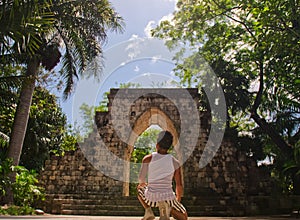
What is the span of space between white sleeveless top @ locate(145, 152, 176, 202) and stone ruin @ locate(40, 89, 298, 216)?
616 centimetres

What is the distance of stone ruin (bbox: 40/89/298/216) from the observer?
34.8ft

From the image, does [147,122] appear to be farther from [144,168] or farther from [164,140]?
[164,140]

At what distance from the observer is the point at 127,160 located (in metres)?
12.6

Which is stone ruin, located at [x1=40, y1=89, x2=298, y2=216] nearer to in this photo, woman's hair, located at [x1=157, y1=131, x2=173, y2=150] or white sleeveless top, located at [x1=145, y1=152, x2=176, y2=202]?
white sleeveless top, located at [x1=145, y1=152, x2=176, y2=202]

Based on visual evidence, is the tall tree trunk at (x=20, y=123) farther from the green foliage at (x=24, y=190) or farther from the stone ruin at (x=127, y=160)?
the stone ruin at (x=127, y=160)

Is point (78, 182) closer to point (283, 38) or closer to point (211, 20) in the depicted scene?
point (211, 20)

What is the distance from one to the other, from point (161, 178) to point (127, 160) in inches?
384

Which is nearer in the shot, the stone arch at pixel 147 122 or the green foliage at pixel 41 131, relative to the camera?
the stone arch at pixel 147 122

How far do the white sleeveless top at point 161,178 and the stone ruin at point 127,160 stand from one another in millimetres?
6156

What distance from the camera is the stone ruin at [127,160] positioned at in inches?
418

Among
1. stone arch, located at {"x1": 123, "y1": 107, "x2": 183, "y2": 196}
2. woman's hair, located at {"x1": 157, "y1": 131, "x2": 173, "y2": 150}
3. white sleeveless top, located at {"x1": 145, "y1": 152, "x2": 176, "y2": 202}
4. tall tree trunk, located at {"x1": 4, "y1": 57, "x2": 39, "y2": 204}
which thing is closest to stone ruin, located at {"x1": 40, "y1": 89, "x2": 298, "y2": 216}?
stone arch, located at {"x1": 123, "y1": 107, "x2": 183, "y2": 196}

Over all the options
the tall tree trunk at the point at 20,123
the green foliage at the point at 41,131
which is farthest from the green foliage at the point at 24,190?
the green foliage at the point at 41,131

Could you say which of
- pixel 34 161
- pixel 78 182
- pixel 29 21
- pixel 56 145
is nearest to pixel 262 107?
pixel 78 182

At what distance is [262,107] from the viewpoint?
1401 centimetres
